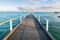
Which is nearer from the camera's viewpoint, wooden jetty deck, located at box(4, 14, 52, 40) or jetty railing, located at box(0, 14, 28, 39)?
wooden jetty deck, located at box(4, 14, 52, 40)

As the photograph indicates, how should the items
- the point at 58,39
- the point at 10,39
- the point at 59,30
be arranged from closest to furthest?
1. the point at 10,39
2. the point at 58,39
3. the point at 59,30

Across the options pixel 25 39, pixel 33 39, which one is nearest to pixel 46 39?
pixel 33 39

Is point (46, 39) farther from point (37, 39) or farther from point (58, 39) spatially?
point (58, 39)

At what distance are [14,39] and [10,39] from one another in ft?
0.70

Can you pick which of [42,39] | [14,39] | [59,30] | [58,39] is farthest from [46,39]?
[59,30]

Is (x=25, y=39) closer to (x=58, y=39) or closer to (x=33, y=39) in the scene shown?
(x=33, y=39)

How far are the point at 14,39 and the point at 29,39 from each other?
0.80 metres


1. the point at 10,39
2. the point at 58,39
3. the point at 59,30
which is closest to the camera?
the point at 10,39

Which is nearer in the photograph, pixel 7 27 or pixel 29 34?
pixel 29 34

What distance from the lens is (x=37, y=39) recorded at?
715 centimetres

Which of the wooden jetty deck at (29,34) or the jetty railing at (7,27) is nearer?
the wooden jetty deck at (29,34)

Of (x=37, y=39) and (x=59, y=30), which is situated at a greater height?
(x=37, y=39)

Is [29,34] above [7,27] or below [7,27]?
above

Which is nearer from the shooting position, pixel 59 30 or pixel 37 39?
pixel 37 39
